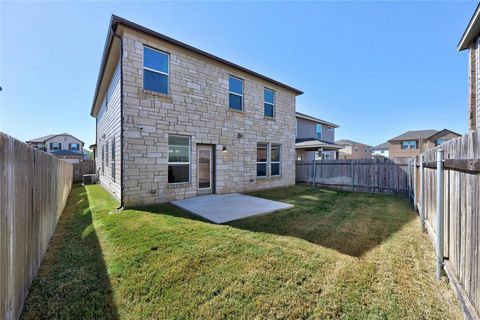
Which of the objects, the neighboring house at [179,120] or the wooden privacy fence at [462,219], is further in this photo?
the neighboring house at [179,120]

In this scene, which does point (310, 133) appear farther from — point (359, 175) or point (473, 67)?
point (473, 67)

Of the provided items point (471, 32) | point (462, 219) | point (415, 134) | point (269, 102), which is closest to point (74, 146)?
point (269, 102)

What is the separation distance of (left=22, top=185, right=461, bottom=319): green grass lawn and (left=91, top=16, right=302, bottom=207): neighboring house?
8.31ft

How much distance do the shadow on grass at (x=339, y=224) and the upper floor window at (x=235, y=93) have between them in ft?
18.5

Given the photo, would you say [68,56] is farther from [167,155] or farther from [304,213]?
[304,213]

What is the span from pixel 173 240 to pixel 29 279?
6.65ft

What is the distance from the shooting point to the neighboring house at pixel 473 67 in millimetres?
6859

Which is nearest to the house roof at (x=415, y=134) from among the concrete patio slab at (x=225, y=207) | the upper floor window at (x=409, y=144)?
the upper floor window at (x=409, y=144)

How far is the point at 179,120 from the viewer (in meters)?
7.84

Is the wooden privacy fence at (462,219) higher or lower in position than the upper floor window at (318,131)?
lower

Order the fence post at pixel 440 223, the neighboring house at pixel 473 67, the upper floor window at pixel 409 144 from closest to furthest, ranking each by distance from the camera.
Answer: the fence post at pixel 440 223 < the neighboring house at pixel 473 67 < the upper floor window at pixel 409 144

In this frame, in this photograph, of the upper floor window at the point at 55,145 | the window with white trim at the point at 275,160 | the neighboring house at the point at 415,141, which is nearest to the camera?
the window with white trim at the point at 275,160

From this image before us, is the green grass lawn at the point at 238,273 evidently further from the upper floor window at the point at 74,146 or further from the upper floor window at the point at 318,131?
the upper floor window at the point at 74,146

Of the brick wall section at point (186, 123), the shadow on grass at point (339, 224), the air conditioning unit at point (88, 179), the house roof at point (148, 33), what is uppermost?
the house roof at point (148, 33)
